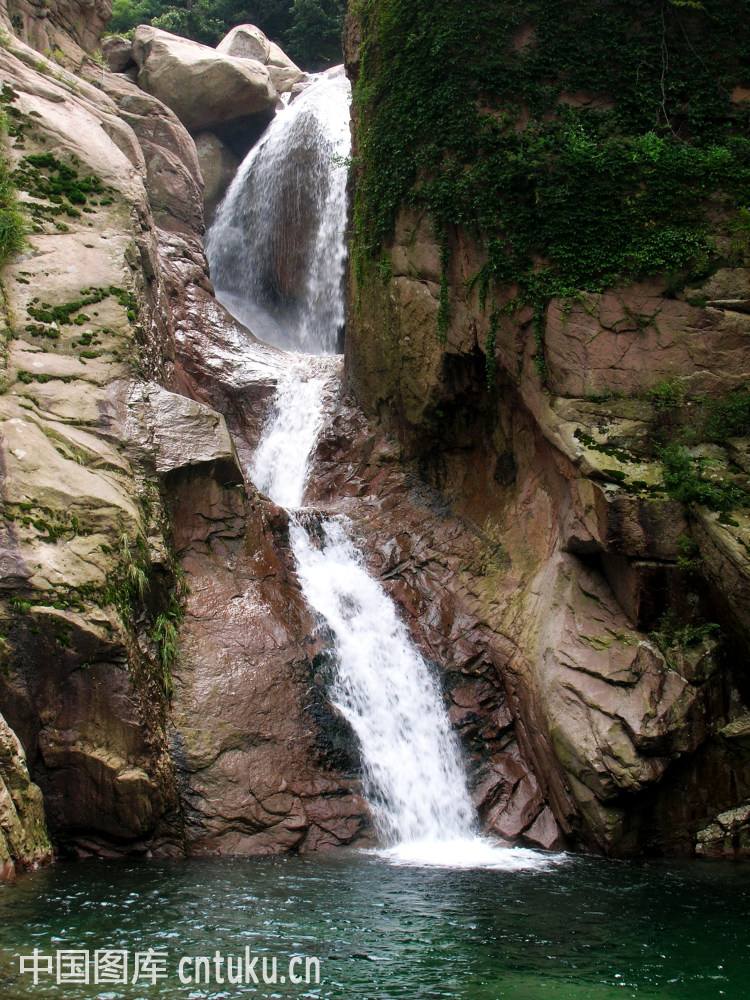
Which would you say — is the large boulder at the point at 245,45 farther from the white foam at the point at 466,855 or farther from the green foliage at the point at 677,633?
the white foam at the point at 466,855

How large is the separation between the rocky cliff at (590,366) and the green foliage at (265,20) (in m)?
23.9

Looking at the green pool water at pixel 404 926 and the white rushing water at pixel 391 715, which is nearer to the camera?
the green pool water at pixel 404 926

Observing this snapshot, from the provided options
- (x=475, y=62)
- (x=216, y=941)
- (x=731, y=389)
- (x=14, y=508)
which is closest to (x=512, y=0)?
(x=475, y=62)

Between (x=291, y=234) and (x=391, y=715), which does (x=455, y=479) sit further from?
(x=291, y=234)

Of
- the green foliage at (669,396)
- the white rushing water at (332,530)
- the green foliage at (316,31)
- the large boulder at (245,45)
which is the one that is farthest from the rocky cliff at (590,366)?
the green foliage at (316,31)

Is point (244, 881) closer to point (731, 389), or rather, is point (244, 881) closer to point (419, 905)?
point (419, 905)

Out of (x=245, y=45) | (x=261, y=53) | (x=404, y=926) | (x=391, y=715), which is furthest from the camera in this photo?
(x=261, y=53)

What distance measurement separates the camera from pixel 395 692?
501 inches

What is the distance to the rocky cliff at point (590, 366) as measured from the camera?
10.9 meters

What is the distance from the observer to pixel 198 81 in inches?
1077

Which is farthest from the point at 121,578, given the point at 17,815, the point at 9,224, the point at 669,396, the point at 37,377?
the point at 669,396

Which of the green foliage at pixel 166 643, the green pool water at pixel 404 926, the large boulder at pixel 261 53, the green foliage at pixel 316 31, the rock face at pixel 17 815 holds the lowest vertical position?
the green pool water at pixel 404 926

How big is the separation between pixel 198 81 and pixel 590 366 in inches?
789

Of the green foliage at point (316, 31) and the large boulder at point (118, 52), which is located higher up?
the green foliage at point (316, 31)
